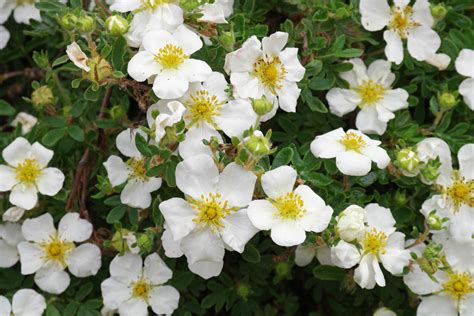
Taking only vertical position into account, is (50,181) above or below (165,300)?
above

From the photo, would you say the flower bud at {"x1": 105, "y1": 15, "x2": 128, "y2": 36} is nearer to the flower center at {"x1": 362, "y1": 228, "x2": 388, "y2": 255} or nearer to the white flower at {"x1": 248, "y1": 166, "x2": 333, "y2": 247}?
the white flower at {"x1": 248, "y1": 166, "x2": 333, "y2": 247}

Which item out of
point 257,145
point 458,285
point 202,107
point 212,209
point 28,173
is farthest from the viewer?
point 28,173

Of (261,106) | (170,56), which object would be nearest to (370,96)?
(261,106)

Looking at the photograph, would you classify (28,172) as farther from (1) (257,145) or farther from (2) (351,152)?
(2) (351,152)

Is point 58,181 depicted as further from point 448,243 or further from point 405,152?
point 448,243

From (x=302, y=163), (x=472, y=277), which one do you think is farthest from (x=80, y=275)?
(x=472, y=277)

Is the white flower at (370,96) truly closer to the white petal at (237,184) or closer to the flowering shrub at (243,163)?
the flowering shrub at (243,163)

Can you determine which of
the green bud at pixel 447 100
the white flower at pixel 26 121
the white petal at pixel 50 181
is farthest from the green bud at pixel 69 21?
the green bud at pixel 447 100
